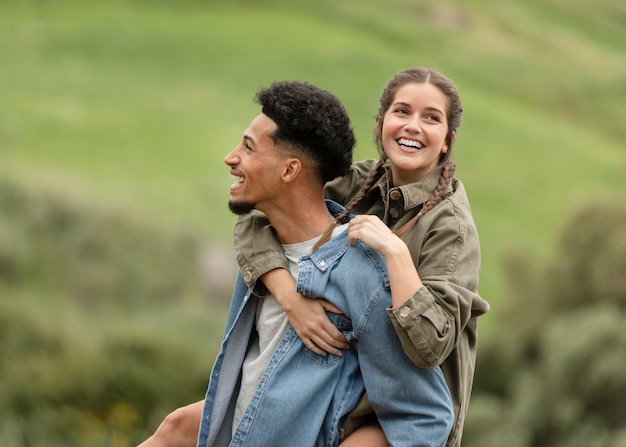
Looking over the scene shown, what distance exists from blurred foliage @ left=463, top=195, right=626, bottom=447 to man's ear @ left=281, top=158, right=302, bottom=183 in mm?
6523

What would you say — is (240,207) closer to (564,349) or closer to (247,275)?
(247,275)

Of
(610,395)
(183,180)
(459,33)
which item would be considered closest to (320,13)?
(459,33)

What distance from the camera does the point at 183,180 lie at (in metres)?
20.2

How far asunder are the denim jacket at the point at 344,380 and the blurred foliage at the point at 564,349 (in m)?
6.36

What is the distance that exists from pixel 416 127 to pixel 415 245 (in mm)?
402

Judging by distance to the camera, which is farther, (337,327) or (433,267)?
(337,327)

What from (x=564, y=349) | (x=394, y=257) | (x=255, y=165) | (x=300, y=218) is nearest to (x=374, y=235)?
(x=394, y=257)

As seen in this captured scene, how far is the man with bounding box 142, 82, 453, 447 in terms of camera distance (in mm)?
3605

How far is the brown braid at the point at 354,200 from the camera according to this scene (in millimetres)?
3821

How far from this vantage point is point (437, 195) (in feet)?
12.3

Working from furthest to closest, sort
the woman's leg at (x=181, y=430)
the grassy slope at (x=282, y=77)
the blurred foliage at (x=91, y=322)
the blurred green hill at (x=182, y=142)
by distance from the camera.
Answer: the grassy slope at (x=282, y=77) < the blurred green hill at (x=182, y=142) < the blurred foliage at (x=91, y=322) < the woman's leg at (x=181, y=430)

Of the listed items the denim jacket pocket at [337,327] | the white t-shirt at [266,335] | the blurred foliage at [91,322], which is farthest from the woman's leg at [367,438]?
the blurred foliage at [91,322]

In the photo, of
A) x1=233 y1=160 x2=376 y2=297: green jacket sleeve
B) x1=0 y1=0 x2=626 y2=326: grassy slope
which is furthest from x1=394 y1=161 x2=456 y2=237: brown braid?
x1=0 y1=0 x2=626 y2=326: grassy slope

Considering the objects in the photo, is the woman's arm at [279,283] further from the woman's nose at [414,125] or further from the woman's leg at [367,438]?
the woman's nose at [414,125]
